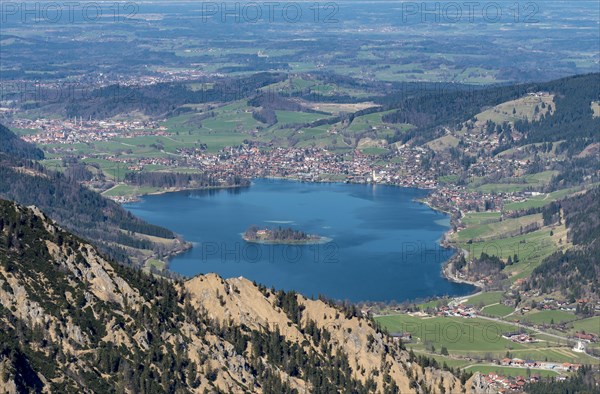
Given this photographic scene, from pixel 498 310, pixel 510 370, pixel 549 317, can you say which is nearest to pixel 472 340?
pixel 510 370

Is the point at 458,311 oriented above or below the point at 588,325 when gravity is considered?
above

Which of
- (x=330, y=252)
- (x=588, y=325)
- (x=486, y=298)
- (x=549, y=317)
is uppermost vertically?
(x=588, y=325)

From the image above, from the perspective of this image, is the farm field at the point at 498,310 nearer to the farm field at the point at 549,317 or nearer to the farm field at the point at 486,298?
the farm field at the point at 486,298

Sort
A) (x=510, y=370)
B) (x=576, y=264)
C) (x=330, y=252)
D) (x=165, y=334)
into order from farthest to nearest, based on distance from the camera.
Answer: (x=330, y=252) → (x=576, y=264) → (x=510, y=370) → (x=165, y=334)

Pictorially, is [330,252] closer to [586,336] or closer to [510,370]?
[586,336]

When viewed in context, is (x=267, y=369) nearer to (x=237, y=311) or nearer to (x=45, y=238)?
(x=237, y=311)
